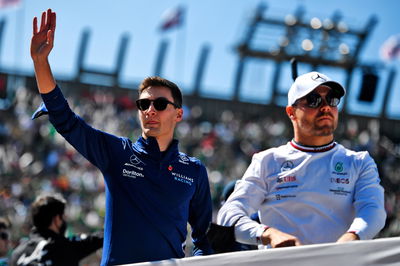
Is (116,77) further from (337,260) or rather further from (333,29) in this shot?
(337,260)

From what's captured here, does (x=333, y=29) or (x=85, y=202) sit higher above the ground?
(x=333, y=29)

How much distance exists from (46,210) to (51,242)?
0.80 ft

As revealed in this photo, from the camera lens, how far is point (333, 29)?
32.2 metres

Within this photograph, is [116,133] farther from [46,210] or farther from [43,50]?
[43,50]

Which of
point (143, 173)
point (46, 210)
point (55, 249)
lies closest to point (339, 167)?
point (143, 173)

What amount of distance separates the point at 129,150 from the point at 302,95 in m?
0.86

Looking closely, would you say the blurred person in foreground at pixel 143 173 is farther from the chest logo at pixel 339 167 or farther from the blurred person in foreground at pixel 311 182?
the chest logo at pixel 339 167

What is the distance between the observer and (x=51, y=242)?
4.37 metres

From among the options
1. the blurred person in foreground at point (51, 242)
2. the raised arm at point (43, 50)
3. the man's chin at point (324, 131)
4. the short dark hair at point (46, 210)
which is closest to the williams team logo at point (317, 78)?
the man's chin at point (324, 131)

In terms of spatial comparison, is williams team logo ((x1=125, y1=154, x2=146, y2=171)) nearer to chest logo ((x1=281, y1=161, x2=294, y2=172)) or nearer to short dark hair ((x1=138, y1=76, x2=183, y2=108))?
short dark hair ((x1=138, y1=76, x2=183, y2=108))

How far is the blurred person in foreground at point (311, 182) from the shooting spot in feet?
9.40

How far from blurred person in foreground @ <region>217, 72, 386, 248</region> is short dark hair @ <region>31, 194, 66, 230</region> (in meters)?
1.88

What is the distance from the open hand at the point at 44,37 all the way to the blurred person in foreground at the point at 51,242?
1.60 m

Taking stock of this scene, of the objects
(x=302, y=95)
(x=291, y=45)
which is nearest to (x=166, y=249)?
(x=302, y=95)
